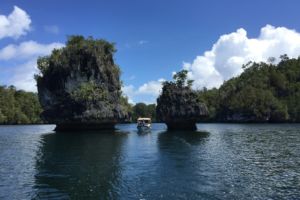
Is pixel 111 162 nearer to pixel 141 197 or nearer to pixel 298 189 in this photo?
pixel 141 197

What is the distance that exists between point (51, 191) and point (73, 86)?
2993 inches

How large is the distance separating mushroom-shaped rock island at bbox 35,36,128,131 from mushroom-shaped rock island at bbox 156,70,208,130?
11.5m

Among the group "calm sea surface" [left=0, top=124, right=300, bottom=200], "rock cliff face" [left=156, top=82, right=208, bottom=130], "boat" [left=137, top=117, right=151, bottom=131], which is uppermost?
"rock cliff face" [left=156, top=82, right=208, bottom=130]

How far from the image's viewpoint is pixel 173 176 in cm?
3111

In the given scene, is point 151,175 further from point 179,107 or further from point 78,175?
point 179,107

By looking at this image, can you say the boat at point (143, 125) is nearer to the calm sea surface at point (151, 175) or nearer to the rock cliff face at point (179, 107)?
the rock cliff face at point (179, 107)

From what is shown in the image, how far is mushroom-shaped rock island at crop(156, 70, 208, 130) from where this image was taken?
103500mm

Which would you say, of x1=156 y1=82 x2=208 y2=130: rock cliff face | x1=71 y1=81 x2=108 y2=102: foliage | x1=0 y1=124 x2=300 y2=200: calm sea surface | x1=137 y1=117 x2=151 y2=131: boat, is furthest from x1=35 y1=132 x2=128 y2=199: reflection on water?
x1=137 y1=117 x2=151 y2=131: boat

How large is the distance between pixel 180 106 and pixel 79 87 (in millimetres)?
26904

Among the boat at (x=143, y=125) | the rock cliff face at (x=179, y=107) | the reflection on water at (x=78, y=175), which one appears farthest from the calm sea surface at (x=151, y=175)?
the boat at (x=143, y=125)

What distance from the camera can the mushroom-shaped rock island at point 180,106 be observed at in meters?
104

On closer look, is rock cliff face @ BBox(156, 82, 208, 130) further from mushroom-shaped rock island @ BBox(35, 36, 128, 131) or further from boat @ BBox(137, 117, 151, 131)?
mushroom-shaped rock island @ BBox(35, 36, 128, 131)

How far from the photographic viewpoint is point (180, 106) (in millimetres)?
103750

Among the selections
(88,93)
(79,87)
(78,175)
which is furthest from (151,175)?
(79,87)
